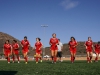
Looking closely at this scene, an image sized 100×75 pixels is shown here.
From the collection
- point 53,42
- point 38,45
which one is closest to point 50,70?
point 53,42

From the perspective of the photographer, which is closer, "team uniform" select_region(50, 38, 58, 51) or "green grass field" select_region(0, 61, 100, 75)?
"green grass field" select_region(0, 61, 100, 75)

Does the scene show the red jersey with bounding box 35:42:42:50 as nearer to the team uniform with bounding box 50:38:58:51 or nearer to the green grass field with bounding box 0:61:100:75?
the team uniform with bounding box 50:38:58:51

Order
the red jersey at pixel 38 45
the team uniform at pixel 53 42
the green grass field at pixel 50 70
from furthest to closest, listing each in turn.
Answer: the red jersey at pixel 38 45
the team uniform at pixel 53 42
the green grass field at pixel 50 70

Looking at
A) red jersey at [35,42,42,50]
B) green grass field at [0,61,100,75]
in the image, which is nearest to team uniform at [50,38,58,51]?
red jersey at [35,42,42,50]

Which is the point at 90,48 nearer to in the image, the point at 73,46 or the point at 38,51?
the point at 73,46

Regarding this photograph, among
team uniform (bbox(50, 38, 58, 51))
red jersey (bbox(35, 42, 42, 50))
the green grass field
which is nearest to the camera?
the green grass field

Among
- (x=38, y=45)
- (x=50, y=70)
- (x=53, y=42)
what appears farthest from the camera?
(x=38, y=45)

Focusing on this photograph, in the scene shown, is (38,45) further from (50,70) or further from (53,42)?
(50,70)

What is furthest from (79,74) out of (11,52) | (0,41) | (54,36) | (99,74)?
(0,41)

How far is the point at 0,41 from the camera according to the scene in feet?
465

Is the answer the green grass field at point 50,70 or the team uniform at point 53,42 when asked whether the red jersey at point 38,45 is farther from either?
the green grass field at point 50,70

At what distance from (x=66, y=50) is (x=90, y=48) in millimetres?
133723

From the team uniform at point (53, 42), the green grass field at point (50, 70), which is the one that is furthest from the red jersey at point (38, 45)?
the green grass field at point (50, 70)

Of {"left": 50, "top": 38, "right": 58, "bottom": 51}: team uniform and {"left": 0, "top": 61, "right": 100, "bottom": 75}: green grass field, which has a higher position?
{"left": 50, "top": 38, "right": 58, "bottom": 51}: team uniform
